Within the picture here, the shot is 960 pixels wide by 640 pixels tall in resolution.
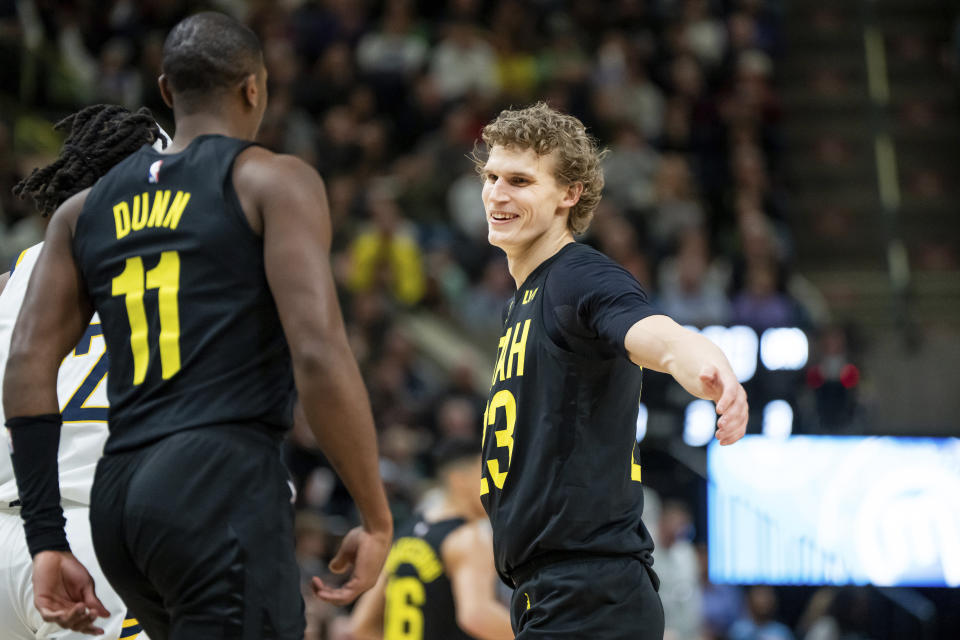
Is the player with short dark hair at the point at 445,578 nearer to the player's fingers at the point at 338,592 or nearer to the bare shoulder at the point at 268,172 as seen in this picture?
the player's fingers at the point at 338,592

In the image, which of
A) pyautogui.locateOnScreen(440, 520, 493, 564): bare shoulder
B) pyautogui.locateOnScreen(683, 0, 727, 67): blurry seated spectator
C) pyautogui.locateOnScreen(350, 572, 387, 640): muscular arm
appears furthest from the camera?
pyautogui.locateOnScreen(683, 0, 727, 67): blurry seated spectator

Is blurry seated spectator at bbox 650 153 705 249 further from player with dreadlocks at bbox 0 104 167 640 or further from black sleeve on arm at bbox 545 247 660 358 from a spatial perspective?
black sleeve on arm at bbox 545 247 660 358

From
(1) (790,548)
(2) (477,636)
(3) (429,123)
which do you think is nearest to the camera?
(2) (477,636)

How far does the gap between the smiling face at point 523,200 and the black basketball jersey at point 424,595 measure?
2431 millimetres

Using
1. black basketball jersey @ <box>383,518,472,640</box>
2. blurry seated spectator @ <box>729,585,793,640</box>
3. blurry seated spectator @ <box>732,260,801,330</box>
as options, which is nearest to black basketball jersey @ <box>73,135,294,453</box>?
black basketball jersey @ <box>383,518,472,640</box>

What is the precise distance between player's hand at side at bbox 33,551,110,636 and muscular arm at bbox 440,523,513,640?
2713 millimetres

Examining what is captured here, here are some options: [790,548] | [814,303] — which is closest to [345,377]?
[790,548]

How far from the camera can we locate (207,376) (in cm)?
313

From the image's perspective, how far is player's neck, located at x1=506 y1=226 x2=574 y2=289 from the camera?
4.07 metres

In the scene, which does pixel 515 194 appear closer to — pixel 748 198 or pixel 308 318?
pixel 308 318

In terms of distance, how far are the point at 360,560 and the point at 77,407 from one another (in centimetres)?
132

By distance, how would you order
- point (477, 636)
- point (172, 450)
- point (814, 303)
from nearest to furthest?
point (172, 450) → point (477, 636) → point (814, 303)

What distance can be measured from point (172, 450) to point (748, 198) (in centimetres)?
1088

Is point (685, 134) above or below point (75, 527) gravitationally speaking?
above
